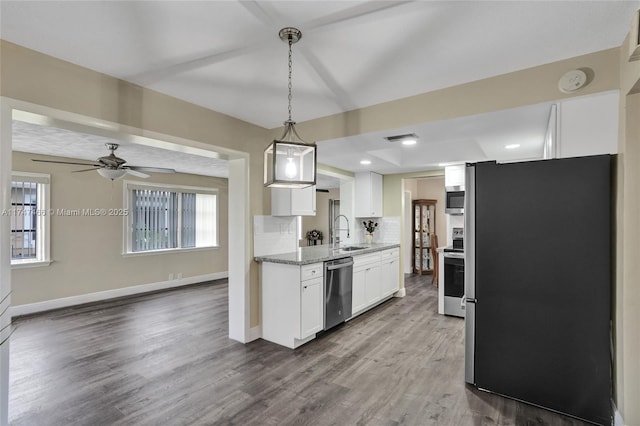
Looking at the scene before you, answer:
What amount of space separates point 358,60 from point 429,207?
6.75 m

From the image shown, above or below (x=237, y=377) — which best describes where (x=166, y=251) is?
above

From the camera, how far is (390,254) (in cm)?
536

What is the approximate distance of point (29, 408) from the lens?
2336mm

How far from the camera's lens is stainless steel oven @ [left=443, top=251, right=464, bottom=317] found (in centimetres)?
455

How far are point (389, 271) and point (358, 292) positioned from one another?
1095 mm

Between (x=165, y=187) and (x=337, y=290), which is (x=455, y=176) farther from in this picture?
(x=165, y=187)

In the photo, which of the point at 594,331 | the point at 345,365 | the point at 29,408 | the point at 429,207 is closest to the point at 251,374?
the point at 345,365

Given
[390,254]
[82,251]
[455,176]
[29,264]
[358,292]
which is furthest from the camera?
[390,254]

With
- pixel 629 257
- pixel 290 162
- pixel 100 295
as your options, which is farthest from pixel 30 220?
pixel 629 257

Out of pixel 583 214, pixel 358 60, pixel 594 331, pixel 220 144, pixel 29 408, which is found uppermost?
pixel 358 60

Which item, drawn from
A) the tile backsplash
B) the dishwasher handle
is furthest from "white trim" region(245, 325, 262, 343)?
the tile backsplash

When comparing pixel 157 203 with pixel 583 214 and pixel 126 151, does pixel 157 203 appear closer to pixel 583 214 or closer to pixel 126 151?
pixel 126 151

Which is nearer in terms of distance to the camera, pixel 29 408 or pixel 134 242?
pixel 29 408

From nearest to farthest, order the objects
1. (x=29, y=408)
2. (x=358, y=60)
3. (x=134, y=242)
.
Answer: (x=358, y=60)
(x=29, y=408)
(x=134, y=242)
